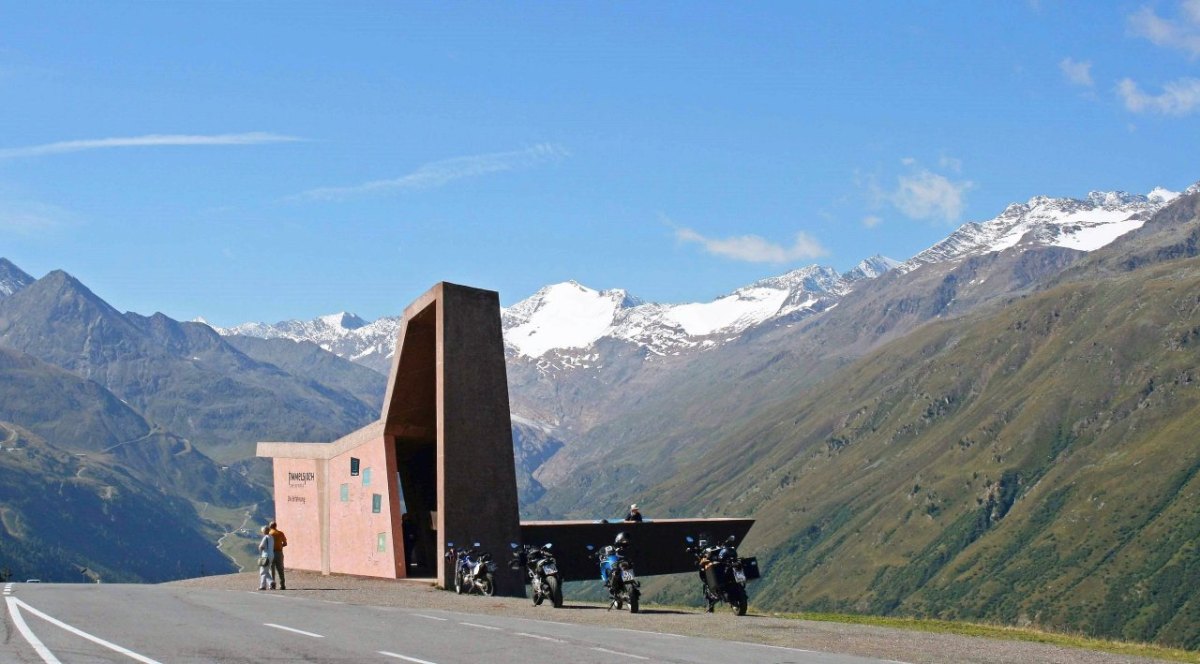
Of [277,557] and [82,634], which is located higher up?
[277,557]

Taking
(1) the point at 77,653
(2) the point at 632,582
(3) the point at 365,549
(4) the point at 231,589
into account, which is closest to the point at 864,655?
(2) the point at 632,582

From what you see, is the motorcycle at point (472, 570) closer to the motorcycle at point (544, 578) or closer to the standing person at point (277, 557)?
the motorcycle at point (544, 578)

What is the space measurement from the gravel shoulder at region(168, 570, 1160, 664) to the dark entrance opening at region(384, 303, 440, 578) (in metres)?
8.59

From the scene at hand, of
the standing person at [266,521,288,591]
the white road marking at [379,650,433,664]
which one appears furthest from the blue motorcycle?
the standing person at [266,521,288,591]

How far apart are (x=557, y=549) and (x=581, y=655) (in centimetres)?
3094

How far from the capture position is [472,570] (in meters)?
39.0

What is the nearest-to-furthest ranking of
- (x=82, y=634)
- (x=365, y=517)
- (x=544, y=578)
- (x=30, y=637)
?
(x=30, y=637)
(x=82, y=634)
(x=544, y=578)
(x=365, y=517)

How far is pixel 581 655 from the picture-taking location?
68.0ft

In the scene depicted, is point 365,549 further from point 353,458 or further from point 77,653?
point 77,653

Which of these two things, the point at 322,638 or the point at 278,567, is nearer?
the point at 322,638

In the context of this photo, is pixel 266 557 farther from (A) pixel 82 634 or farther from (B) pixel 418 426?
(A) pixel 82 634

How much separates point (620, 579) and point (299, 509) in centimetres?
2859

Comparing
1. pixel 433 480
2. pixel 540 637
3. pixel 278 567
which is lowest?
pixel 540 637

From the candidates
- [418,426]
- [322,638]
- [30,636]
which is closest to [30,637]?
[30,636]
